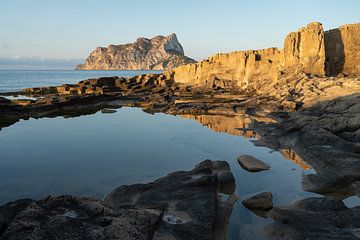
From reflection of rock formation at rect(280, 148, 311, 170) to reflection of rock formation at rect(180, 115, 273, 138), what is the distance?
186 inches

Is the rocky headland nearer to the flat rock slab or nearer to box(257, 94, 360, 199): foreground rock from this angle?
box(257, 94, 360, 199): foreground rock

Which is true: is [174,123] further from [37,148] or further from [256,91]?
[256,91]

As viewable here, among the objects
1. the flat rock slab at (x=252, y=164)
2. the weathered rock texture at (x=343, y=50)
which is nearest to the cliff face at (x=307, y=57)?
the weathered rock texture at (x=343, y=50)

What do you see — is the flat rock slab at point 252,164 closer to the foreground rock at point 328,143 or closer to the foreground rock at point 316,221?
the foreground rock at point 328,143

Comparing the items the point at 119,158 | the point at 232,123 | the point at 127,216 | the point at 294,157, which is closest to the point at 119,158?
the point at 119,158

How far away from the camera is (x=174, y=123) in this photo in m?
31.0

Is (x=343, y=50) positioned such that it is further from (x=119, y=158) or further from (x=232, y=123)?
(x=119, y=158)

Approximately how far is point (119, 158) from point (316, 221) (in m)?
12.0

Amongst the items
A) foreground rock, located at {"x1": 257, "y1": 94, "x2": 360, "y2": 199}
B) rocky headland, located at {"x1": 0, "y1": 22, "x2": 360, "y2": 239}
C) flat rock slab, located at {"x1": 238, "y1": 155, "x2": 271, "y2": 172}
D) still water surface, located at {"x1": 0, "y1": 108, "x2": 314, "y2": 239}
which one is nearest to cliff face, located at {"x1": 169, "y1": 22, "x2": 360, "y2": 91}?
rocky headland, located at {"x1": 0, "y1": 22, "x2": 360, "y2": 239}

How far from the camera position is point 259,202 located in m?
11.9

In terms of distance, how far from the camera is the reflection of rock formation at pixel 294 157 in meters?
16.9

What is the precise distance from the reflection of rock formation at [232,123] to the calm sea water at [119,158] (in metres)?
0.83

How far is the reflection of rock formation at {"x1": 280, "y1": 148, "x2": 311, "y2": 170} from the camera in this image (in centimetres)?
1692

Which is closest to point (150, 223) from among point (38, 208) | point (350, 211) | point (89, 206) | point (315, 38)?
point (89, 206)
